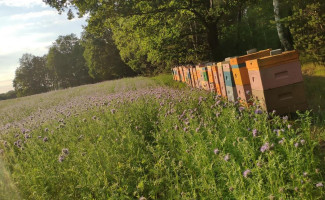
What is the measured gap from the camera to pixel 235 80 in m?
6.36

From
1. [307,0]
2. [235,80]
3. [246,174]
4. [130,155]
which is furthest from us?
[307,0]

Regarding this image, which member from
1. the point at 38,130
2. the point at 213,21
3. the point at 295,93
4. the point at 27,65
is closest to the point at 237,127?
the point at 295,93

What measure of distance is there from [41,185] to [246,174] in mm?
3199

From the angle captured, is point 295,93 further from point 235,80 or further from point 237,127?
point 237,127

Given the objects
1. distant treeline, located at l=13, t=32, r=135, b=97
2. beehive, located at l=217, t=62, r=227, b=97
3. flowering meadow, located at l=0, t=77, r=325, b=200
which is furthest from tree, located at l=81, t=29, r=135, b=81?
flowering meadow, located at l=0, t=77, r=325, b=200

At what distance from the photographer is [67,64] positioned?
3150 inches

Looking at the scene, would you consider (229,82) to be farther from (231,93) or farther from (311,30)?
(311,30)

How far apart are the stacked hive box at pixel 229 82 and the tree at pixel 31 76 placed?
9095cm

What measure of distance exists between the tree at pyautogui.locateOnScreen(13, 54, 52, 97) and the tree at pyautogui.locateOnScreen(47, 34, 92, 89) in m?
9.81

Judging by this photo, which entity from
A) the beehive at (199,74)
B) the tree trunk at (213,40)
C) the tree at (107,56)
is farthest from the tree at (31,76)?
the beehive at (199,74)

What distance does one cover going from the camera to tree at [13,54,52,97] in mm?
87500

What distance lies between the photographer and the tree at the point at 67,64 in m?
79.1

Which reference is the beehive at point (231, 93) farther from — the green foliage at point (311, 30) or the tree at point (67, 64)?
the tree at point (67, 64)

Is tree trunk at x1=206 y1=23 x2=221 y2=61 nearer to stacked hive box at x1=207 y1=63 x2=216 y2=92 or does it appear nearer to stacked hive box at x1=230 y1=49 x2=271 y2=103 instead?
stacked hive box at x1=207 y1=63 x2=216 y2=92
